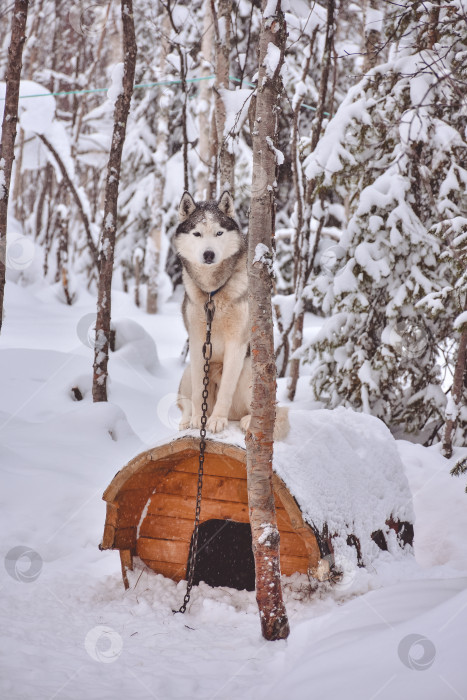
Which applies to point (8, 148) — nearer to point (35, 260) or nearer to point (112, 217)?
point (112, 217)

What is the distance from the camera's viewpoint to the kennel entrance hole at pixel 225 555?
4.19m

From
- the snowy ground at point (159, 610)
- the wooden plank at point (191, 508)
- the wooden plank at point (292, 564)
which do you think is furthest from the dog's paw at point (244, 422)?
the snowy ground at point (159, 610)

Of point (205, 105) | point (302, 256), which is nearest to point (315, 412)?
point (302, 256)

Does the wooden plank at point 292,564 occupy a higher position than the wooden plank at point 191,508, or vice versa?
the wooden plank at point 191,508

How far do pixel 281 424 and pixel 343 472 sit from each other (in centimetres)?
60

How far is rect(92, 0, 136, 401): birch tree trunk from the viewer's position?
656cm

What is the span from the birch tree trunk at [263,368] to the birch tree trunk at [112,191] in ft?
12.7

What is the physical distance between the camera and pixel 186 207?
408 centimetres

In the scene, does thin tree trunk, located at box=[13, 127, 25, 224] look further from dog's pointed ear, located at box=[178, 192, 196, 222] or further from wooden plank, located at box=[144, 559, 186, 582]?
wooden plank, located at box=[144, 559, 186, 582]

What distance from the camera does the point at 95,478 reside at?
5.39m

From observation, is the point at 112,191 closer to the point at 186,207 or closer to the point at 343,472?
the point at 186,207

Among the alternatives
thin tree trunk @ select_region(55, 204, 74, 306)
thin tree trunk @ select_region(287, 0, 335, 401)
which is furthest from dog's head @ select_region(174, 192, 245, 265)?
thin tree trunk @ select_region(55, 204, 74, 306)

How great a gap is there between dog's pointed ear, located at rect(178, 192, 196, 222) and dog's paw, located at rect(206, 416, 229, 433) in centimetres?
138

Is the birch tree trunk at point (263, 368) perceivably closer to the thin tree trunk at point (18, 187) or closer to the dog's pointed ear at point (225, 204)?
the dog's pointed ear at point (225, 204)
